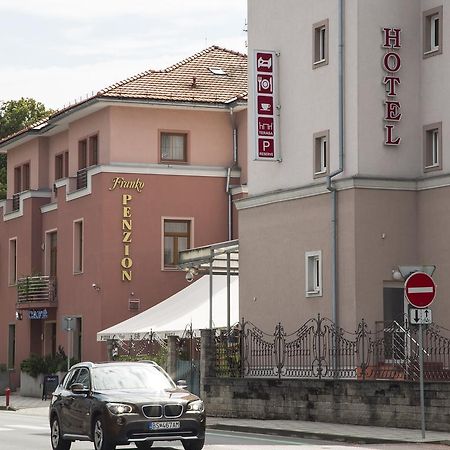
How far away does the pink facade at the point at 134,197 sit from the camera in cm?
5544

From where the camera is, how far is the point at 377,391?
32.8 m

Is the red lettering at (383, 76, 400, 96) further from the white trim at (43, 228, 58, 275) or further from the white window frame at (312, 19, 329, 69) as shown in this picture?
the white trim at (43, 228, 58, 275)

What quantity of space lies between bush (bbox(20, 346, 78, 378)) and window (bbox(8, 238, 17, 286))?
636 cm

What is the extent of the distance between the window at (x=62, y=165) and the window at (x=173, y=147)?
6.24 meters

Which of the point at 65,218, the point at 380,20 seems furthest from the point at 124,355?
the point at 380,20

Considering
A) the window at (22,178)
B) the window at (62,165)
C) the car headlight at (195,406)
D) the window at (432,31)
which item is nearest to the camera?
the car headlight at (195,406)

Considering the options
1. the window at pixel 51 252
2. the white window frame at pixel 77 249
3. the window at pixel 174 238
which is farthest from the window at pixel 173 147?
the window at pixel 51 252

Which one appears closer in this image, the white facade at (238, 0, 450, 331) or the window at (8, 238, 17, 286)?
the white facade at (238, 0, 450, 331)

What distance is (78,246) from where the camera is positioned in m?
58.7

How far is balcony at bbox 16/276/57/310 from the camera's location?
6050 centimetres

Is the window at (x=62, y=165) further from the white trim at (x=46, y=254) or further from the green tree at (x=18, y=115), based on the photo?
the green tree at (x=18, y=115)

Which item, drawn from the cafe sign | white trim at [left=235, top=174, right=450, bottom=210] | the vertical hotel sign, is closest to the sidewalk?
white trim at [left=235, top=174, right=450, bottom=210]

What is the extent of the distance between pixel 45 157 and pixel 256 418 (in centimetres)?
2854

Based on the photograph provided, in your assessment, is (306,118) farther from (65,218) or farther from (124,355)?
(65,218)
